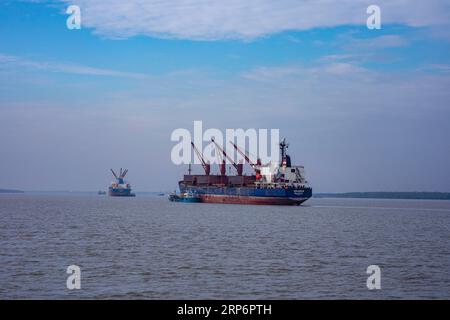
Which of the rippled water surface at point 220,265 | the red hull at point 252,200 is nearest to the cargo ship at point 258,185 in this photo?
the red hull at point 252,200

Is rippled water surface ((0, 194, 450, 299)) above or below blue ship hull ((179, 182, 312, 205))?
below

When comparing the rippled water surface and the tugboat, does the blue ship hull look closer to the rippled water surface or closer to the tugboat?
the tugboat

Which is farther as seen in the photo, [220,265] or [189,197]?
[189,197]

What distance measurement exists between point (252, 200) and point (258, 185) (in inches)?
156

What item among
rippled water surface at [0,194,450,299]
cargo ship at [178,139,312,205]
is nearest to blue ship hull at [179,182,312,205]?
cargo ship at [178,139,312,205]

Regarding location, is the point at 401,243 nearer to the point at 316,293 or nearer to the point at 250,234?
the point at 250,234

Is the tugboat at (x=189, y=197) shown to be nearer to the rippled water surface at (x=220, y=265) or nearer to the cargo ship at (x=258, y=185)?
the cargo ship at (x=258, y=185)

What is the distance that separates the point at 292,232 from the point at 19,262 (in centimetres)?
3186

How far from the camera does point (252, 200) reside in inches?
5349

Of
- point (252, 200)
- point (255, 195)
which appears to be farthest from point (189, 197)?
point (255, 195)

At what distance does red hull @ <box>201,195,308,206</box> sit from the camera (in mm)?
129000

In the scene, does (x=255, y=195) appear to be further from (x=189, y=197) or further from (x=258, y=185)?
(x=189, y=197)

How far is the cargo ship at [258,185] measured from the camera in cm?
12900
